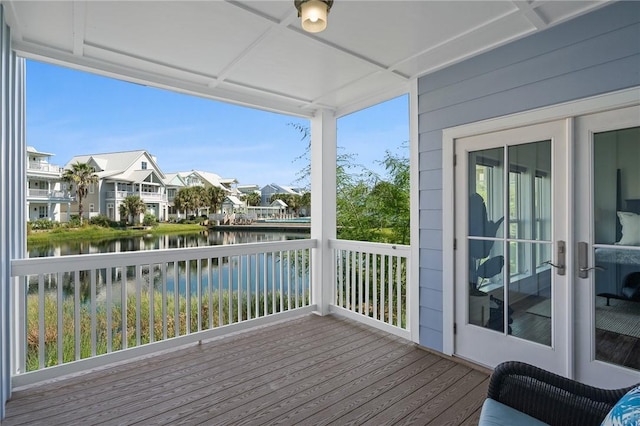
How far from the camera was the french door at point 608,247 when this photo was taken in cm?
207

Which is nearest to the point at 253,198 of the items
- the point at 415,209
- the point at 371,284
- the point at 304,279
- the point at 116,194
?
the point at 304,279

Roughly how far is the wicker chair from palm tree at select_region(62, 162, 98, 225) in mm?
3410

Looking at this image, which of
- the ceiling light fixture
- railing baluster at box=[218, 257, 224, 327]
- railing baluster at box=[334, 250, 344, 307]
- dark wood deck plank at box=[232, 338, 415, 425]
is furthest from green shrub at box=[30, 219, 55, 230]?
railing baluster at box=[334, 250, 344, 307]

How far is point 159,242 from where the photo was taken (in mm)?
3271

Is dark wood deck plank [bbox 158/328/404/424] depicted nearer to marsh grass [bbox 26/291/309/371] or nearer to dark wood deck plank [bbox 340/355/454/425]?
dark wood deck plank [bbox 340/355/454/425]

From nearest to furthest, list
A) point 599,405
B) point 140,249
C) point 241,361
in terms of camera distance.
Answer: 1. point 599,405
2. point 241,361
3. point 140,249

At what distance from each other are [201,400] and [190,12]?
104 inches

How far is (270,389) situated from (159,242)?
1.79 meters

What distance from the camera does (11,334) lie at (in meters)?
2.36

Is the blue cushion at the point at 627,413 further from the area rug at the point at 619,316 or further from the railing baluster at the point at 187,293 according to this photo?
the railing baluster at the point at 187,293

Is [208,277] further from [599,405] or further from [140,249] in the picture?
[599,405]

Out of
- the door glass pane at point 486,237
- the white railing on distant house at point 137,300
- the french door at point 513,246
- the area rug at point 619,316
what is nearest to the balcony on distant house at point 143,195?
the white railing on distant house at point 137,300

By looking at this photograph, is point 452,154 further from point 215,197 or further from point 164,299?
point 164,299

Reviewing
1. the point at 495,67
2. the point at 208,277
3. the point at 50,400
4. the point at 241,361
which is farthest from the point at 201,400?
the point at 495,67
